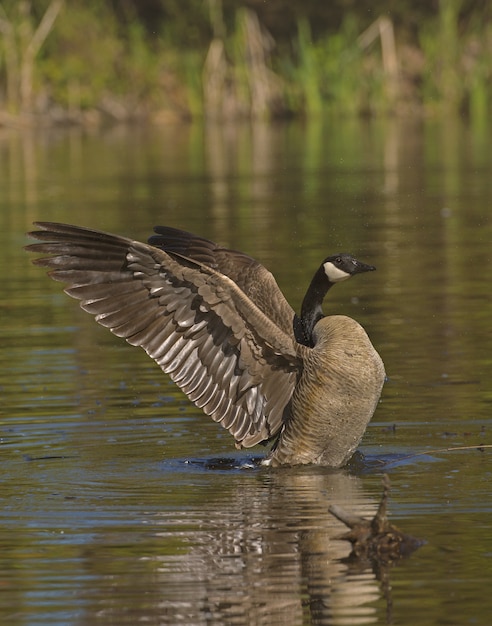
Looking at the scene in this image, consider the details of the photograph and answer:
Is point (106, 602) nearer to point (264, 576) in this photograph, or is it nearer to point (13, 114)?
point (264, 576)

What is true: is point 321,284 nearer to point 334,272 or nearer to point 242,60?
point 334,272

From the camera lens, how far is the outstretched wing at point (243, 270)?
8844 millimetres

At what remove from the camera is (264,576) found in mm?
6242

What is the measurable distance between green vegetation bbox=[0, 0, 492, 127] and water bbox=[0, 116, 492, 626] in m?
19.1

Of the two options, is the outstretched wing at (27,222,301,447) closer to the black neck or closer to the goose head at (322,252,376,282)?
the black neck

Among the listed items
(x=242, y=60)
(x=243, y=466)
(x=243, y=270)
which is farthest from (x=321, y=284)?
(x=242, y=60)

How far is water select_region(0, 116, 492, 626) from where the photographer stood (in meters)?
6.00

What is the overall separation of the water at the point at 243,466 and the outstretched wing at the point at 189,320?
378 mm

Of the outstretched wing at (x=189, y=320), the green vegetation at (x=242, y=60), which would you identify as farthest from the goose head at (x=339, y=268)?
the green vegetation at (x=242, y=60)

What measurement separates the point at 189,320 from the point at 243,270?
32.1 inches

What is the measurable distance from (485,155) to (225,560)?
22.4 meters

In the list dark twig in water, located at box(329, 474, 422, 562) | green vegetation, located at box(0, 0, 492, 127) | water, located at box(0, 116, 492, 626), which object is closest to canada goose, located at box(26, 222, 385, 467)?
water, located at box(0, 116, 492, 626)

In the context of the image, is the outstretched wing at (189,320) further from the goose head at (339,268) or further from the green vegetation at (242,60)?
the green vegetation at (242,60)

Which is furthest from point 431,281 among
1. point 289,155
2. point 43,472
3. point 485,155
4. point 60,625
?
point 289,155
